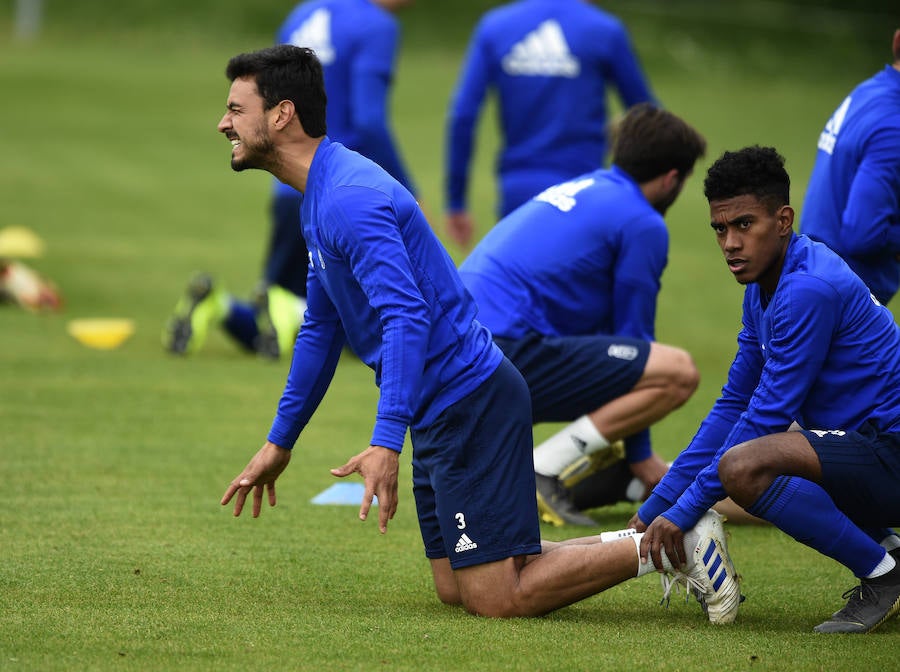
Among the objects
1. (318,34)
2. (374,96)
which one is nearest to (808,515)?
(374,96)

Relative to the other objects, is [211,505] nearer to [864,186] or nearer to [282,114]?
[282,114]

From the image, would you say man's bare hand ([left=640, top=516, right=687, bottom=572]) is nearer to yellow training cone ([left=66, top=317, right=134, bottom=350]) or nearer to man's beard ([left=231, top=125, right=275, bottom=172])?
man's beard ([left=231, top=125, right=275, bottom=172])

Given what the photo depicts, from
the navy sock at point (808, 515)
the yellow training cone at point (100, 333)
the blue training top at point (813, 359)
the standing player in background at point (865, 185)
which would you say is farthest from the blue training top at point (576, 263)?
the yellow training cone at point (100, 333)

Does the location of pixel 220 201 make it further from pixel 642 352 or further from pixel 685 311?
pixel 642 352

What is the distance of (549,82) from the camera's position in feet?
29.2

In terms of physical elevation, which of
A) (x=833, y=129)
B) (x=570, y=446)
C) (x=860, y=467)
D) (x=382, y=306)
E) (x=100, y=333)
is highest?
(x=833, y=129)

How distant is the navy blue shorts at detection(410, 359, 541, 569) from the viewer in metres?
4.68

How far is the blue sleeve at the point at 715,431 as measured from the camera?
188 inches

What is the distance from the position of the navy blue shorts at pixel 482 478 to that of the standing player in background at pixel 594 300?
4.58 feet

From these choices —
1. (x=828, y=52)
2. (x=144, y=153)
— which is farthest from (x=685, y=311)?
(x=828, y=52)

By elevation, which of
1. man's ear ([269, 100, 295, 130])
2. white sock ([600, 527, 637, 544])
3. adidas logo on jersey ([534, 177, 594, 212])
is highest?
man's ear ([269, 100, 295, 130])

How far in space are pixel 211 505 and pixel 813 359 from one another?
111 inches

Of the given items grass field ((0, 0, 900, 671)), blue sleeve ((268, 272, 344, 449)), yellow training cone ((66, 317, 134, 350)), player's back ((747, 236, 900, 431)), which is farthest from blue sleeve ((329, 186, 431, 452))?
yellow training cone ((66, 317, 134, 350))

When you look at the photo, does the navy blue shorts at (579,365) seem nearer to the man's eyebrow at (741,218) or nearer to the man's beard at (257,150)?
the man's eyebrow at (741,218)
